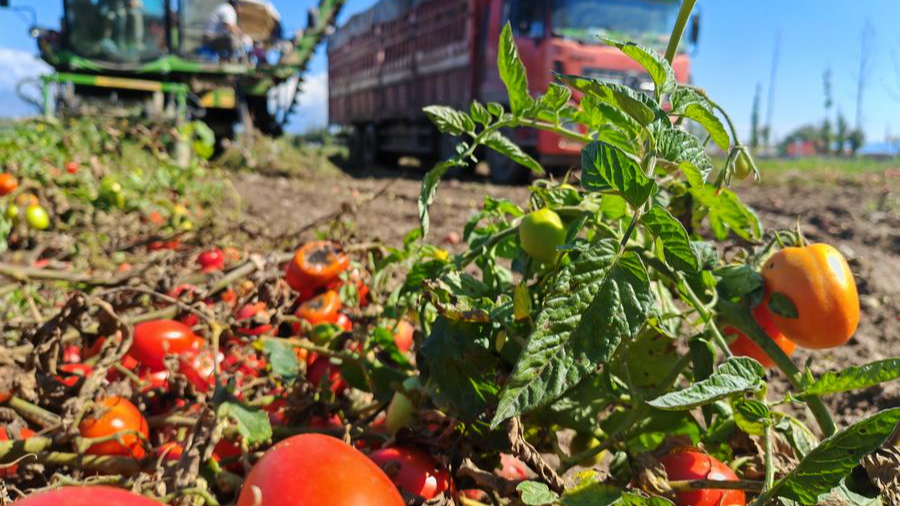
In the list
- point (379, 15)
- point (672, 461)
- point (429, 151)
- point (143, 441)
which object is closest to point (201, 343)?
point (143, 441)

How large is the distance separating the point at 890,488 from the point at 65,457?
1.32m

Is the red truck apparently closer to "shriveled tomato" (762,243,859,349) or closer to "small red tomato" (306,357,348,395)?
"small red tomato" (306,357,348,395)

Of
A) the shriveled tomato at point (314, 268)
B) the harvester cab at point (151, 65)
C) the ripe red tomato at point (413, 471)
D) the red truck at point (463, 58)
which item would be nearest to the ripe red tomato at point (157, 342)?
the shriveled tomato at point (314, 268)

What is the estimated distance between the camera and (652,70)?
0.90 metres

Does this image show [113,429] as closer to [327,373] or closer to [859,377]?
[327,373]

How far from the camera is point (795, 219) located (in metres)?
1.90

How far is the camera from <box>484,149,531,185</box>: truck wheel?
9.69 m

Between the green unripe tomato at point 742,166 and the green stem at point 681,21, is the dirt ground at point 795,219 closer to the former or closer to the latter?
the green unripe tomato at point 742,166

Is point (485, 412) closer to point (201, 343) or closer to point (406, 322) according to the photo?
point (406, 322)

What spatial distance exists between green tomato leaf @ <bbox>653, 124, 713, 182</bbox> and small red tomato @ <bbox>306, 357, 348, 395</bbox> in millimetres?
890

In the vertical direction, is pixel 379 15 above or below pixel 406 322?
above

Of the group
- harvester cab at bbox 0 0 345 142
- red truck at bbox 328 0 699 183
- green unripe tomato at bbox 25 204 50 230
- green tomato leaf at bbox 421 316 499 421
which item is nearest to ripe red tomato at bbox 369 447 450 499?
green tomato leaf at bbox 421 316 499 421

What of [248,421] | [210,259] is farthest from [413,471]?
[210,259]

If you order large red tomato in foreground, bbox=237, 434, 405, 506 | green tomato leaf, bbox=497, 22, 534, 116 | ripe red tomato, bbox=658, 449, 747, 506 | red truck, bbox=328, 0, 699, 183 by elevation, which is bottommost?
ripe red tomato, bbox=658, 449, 747, 506
